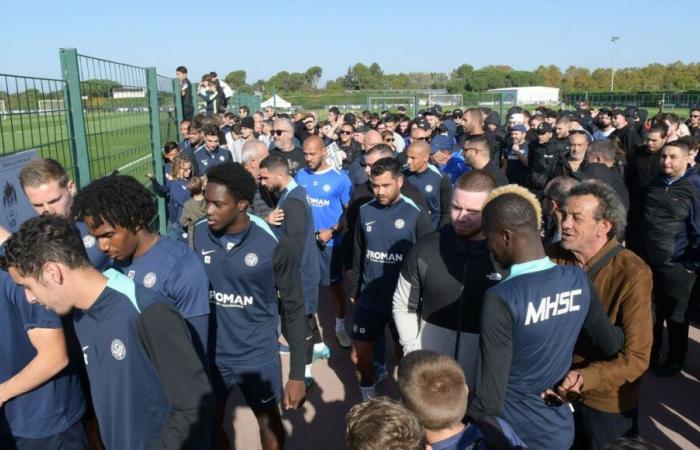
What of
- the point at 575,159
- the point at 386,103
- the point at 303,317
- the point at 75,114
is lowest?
the point at 303,317

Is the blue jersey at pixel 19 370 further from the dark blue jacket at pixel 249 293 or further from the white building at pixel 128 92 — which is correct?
the white building at pixel 128 92

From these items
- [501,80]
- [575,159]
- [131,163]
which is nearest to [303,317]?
[131,163]

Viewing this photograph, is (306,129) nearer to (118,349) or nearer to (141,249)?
(141,249)

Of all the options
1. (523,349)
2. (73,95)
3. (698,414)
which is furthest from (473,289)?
(73,95)

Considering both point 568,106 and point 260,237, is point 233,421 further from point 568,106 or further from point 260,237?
point 568,106

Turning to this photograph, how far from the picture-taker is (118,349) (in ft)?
6.95

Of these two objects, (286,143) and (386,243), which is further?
(286,143)

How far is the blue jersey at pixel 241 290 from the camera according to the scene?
3.30m

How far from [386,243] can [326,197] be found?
196cm

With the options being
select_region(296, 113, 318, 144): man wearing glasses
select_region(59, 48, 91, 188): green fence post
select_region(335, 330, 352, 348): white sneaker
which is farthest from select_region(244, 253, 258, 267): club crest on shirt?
select_region(296, 113, 318, 144): man wearing glasses

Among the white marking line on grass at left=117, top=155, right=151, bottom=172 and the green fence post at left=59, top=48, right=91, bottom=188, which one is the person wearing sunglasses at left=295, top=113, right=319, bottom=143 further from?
the green fence post at left=59, top=48, right=91, bottom=188

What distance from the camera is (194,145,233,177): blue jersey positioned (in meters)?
8.27

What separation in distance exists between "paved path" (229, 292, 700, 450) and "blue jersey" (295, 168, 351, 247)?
156 centimetres

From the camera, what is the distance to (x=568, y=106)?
1662 inches
